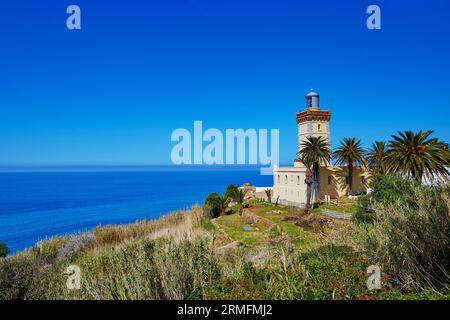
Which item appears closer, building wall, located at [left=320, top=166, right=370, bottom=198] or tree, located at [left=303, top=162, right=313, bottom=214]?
tree, located at [left=303, top=162, right=313, bottom=214]

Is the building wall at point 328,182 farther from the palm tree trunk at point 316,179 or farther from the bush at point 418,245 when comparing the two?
the bush at point 418,245

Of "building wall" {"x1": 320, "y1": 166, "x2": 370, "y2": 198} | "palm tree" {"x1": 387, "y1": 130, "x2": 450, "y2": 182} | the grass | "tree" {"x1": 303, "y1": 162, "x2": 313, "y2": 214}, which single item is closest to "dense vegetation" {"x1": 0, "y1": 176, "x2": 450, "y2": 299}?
"palm tree" {"x1": 387, "y1": 130, "x2": 450, "y2": 182}

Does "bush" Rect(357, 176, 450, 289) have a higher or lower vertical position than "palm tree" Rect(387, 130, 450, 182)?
lower

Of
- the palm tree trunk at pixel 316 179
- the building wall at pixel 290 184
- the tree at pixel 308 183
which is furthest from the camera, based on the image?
the building wall at pixel 290 184

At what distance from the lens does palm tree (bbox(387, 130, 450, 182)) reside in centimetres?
2188

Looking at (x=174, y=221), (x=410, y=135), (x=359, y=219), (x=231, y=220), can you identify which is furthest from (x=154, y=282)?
(x=174, y=221)

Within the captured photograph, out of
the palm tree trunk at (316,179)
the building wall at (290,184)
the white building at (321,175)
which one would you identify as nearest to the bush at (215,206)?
the white building at (321,175)

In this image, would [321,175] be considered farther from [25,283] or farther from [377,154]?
[25,283]

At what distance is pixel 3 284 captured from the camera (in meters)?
10.2

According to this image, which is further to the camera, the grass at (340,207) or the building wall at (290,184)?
the building wall at (290,184)

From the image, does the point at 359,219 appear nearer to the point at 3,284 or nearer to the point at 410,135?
the point at 410,135

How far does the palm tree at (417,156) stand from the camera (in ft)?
71.8

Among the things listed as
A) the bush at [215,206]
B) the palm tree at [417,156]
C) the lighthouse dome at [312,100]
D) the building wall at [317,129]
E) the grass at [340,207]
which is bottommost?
the bush at [215,206]

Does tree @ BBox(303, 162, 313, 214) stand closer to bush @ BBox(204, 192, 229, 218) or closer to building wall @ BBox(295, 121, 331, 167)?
building wall @ BBox(295, 121, 331, 167)
